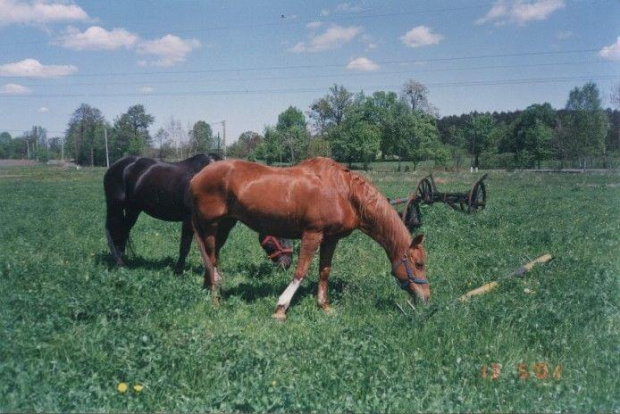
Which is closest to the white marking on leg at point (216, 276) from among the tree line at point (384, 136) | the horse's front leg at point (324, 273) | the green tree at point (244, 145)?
the horse's front leg at point (324, 273)

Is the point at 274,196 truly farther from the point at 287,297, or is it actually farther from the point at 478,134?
the point at 478,134

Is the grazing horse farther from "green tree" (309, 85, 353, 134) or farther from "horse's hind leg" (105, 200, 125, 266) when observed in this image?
"green tree" (309, 85, 353, 134)

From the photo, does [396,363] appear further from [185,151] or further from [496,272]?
[185,151]

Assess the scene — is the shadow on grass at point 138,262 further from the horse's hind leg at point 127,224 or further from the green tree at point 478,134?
the green tree at point 478,134

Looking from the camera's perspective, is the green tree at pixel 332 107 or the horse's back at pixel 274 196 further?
the green tree at pixel 332 107

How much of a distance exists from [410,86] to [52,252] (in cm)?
7273

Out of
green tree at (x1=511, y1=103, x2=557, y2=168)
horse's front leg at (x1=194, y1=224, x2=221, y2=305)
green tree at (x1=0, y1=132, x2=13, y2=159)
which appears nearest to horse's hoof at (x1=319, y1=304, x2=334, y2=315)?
horse's front leg at (x1=194, y1=224, x2=221, y2=305)

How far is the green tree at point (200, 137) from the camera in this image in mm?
61969

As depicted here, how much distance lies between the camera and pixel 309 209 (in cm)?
620

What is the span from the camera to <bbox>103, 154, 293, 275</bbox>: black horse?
8078 mm

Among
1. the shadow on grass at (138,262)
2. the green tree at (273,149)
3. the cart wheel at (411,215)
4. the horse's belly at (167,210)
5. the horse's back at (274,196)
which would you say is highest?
the green tree at (273,149)

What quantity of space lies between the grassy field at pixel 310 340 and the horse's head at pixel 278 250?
→ 11.5 inches

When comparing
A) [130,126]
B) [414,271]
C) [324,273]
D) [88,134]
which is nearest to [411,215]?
[414,271]
